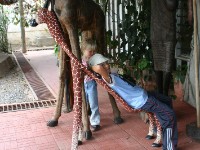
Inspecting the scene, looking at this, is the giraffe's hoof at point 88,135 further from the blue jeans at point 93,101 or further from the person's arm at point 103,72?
the person's arm at point 103,72

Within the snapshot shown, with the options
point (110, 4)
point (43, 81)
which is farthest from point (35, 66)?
point (110, 4)

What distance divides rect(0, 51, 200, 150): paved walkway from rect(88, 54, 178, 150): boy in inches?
13.7

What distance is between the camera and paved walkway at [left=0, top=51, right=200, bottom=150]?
3451mm

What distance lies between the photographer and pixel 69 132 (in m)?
3.84

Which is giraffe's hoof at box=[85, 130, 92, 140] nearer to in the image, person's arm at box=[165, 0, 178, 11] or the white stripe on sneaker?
the white stripe on sneaker

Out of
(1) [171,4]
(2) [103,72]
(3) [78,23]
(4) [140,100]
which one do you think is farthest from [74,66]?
(1) [171,4]

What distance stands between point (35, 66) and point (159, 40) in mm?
5225

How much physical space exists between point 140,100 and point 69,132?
4.10ft

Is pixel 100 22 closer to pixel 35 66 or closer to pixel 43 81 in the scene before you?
pixel 43 81

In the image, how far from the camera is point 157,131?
334 cm

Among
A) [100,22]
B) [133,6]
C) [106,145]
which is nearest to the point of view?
[106,145]

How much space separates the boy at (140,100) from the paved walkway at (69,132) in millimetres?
348

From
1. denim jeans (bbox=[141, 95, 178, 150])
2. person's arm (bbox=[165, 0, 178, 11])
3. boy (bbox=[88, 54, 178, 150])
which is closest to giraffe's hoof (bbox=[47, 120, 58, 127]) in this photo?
boy (bbox=[88, 54, 178, 150])

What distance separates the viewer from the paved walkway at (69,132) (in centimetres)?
345
